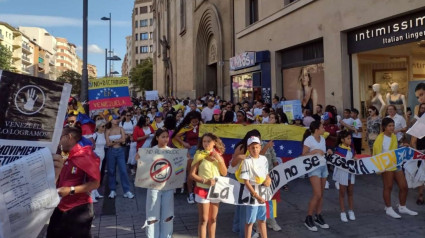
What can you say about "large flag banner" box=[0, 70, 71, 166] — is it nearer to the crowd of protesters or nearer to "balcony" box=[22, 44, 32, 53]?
the crowd of protesters

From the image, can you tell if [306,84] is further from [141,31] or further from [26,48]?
[141,31]

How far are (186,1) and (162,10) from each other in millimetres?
14530

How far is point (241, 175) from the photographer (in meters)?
4.82

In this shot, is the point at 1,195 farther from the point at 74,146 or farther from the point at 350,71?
the point at 350,71

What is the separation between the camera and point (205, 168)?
16.1 ft

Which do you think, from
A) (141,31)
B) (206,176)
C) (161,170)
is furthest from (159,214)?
(141,31)

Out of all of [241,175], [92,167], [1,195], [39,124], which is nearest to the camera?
[1,195]

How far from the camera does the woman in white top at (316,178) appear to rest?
579cm

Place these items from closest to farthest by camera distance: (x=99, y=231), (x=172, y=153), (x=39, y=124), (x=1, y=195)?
(x=1, y=195) < (x=39, y=124) < (x=172, y=153) < (x=99, y=231)

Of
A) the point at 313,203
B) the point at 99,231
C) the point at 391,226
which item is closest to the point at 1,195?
the point at 99,231

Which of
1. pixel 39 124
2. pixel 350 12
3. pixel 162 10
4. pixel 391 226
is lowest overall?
pixel 391 226

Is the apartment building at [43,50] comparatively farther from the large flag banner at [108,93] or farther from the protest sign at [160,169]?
the protest sign at [160,169]

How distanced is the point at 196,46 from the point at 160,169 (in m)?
28.1

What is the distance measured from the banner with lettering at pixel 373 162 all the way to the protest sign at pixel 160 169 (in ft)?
9.08
